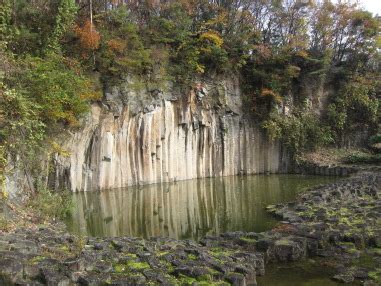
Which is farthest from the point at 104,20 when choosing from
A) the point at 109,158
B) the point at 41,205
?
the point at 41,205

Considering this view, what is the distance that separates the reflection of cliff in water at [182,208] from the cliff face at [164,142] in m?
1.19

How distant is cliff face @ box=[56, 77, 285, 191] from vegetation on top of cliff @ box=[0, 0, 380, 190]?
48.7 inches

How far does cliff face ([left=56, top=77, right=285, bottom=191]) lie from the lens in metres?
20.6

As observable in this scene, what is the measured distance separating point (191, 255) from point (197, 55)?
1926 centimetres

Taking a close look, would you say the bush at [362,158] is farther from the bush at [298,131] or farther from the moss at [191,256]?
the moss at [191,256]

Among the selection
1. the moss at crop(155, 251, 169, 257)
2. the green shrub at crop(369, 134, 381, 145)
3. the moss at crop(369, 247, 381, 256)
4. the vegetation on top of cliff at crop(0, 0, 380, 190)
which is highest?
the vegetation on top of cliff at crop(0, 0, 380, 190)

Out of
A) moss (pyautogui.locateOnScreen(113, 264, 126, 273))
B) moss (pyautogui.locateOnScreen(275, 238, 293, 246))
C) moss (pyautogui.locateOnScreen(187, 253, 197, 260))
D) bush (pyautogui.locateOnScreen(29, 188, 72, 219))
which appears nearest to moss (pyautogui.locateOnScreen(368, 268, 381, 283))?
moss (pyautogui.locateOnScreen(275, 238, 293, 246))

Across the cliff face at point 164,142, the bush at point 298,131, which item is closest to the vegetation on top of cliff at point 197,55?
the bush at point 298,131

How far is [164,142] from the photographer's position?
24250 millimetres

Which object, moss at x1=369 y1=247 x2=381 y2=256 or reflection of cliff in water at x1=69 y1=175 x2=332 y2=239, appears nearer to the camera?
moss at x1=369 y1=247 x2=381 y2=256

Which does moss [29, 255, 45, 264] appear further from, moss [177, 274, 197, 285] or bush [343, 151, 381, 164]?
bush [343, 151, 381, 164]

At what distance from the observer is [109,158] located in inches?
837

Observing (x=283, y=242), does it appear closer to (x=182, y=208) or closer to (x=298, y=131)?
(x=182, y=208)

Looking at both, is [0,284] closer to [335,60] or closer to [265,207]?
[265,207]
